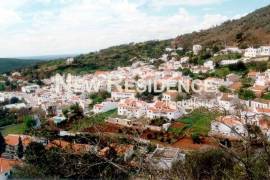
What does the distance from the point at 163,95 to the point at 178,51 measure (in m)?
18.6

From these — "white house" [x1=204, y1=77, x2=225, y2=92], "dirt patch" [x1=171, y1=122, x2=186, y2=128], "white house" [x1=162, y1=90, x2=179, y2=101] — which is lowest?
"dirt patch" [x1=171, y1=122, x2=186, y2=128]

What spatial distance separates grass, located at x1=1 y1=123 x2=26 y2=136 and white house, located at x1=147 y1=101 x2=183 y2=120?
7139 millimetres

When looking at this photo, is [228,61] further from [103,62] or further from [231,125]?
[231,125]

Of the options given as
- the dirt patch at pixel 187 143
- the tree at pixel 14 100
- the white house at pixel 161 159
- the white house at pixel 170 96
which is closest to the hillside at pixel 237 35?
the white house at pixel 170 96

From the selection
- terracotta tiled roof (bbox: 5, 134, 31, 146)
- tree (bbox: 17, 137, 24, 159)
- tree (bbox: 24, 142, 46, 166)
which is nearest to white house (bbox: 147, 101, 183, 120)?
terracotta tiled roof (bbox: 5, 134, 31, 146)

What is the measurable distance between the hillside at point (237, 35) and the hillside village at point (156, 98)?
2874 millimetres

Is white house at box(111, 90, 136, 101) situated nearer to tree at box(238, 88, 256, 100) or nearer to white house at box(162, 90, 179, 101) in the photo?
white house at box(162, 90, 179, 101)

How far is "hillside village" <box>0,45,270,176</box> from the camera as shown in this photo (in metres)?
17.6

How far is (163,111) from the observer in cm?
2161

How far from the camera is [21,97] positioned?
106 feet

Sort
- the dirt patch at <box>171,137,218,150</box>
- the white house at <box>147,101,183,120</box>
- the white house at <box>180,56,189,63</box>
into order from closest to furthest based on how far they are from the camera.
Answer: the dirt patch at <box>171,137,218,150</box>, the white house at <box>147,101,183,120</box>, the white house at <box>180,56,189,63</box>

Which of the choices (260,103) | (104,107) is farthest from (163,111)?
(260,103)

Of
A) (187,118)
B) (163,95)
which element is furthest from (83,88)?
(187,118)

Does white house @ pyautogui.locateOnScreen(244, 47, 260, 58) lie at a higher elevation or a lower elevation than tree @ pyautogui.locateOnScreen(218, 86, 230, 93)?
higher
